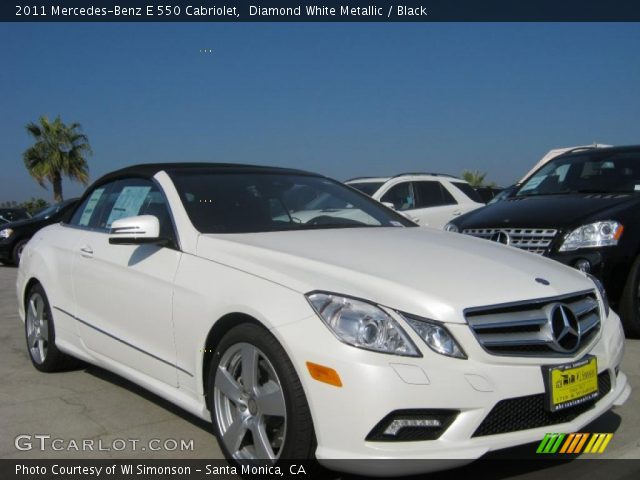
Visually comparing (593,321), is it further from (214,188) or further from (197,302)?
(214,188)

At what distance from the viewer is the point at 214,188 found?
4234mm

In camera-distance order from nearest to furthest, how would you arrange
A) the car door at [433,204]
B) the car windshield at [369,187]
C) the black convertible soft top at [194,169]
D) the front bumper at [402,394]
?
the front bumper at [402,394] → the black convertible soft top at [194,169] → the car windshield at [369,187] → the car door at [433,204]

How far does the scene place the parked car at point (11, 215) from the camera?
66.5 feet

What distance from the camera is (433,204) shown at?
11.3 meters

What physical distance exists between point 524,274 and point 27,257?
3882 mm

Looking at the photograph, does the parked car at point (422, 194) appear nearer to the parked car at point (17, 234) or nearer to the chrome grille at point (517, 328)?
the parked car at point (17, 234)

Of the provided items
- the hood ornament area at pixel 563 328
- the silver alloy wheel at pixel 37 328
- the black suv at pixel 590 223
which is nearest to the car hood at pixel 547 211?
the black suv at pixel 590 223

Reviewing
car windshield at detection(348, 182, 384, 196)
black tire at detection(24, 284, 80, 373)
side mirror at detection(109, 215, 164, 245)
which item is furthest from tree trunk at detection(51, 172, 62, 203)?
side mirror at detection(109, 215, 164, 245)

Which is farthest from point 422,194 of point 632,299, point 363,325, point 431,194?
point 363,325

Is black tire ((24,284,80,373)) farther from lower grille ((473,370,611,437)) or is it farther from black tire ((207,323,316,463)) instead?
lower grille ((473,370,611,437))

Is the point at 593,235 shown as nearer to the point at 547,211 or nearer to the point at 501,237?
the point at 547,211

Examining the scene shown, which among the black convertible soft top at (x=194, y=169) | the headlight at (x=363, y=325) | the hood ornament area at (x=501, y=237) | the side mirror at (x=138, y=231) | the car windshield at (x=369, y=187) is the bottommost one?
the hood ornament area at (x=501, y=237)

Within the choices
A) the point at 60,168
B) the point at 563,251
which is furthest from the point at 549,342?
the point at 60,168

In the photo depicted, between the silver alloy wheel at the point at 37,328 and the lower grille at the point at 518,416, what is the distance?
352cm
